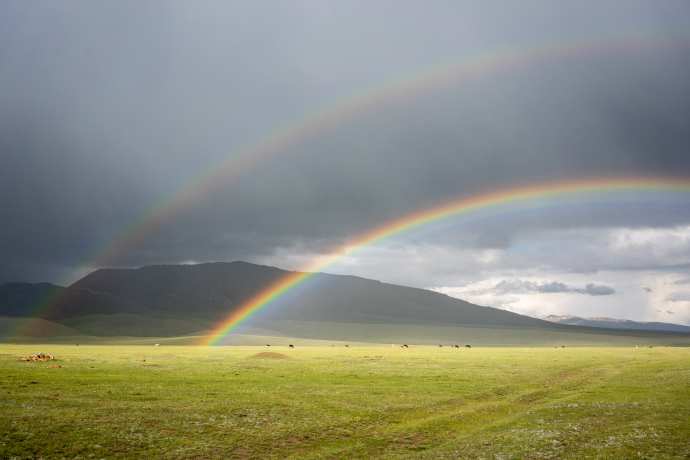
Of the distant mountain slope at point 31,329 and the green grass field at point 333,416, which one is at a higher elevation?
the green grass field at point 333,416

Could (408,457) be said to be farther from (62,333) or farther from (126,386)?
(62,333)

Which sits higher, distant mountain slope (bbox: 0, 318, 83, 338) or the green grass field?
the green grass field

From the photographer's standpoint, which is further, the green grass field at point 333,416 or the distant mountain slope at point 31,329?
the distant mountain slope at point 31,329

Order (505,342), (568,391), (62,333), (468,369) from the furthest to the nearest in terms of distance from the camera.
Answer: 1. (505,342)
2. (62,333)
3. (468,369)
4. (568,391)

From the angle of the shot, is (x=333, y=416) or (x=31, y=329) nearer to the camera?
(x=333, y=416)

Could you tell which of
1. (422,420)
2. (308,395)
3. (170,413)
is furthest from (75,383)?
(422,420)

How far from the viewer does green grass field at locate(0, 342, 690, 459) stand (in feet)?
61.1

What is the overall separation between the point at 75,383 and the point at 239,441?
19017mm

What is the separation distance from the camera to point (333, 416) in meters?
25.3

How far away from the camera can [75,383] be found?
107ft

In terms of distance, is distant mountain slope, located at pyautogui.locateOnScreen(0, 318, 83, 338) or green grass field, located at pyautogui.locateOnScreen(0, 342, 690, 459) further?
distant mountain slope, located at pyautogui.locateOnScreen(0, 318, 83, 338)

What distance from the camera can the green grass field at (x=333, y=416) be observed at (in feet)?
61.1

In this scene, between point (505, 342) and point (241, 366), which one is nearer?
point (241, 366)

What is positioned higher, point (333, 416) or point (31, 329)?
point (333, 416)
